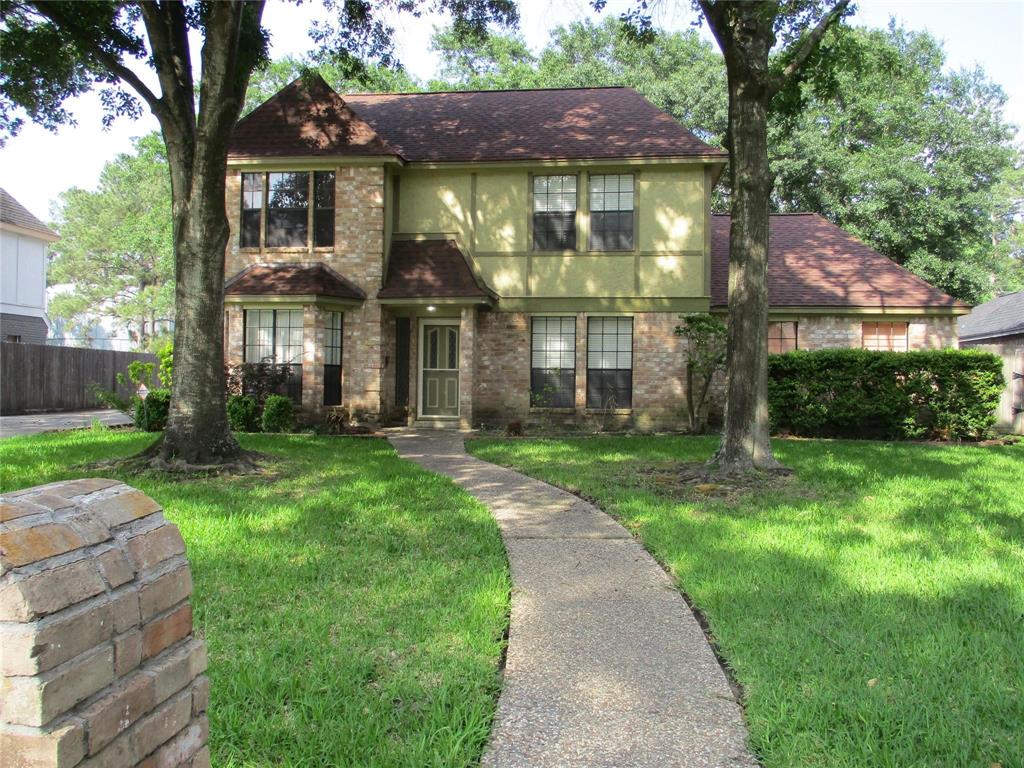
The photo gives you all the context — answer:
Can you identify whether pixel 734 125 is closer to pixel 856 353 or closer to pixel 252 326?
pixel 856 353

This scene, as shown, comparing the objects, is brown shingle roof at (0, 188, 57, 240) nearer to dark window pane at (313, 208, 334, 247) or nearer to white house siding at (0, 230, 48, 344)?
white house siding at (0, 230, 48, 344)

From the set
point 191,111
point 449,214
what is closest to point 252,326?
point 449,214

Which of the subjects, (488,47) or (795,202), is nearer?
(795,202)

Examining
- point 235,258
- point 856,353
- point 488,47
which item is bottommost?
point 856,353

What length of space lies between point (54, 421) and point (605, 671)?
18447 millimetres

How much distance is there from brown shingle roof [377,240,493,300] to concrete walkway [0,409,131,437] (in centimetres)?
685

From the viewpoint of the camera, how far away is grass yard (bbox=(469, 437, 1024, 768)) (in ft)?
9.68

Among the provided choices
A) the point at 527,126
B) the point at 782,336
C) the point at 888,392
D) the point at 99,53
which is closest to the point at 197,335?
the point at 99,53

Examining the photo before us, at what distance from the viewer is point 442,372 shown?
16047mm

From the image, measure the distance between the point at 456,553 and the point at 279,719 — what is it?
8.27ft

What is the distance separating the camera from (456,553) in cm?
546

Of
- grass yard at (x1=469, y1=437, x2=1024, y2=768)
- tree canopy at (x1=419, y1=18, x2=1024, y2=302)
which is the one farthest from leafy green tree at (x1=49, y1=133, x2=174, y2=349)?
grass yard at (x1=469, y1=437, x2=1024, y2=768)

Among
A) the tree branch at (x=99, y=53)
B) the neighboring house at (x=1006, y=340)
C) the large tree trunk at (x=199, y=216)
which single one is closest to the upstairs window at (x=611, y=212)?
the neighboring house at (x=1006, y=340)

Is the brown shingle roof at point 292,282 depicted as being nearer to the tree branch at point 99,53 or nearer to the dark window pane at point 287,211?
the dark window pane at point 287,211
